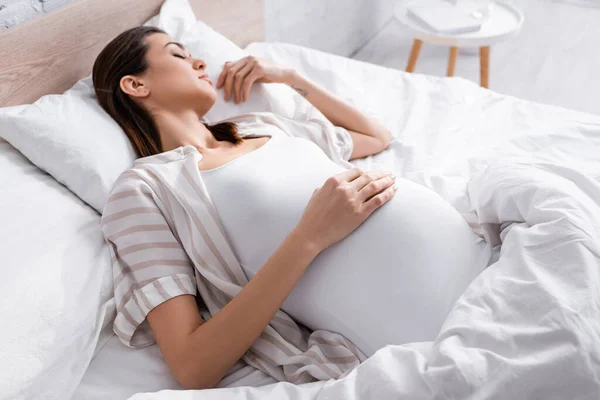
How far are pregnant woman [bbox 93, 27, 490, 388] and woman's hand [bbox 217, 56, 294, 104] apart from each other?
30 centimetres

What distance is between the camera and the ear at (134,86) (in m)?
1.26

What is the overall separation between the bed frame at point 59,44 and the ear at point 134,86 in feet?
0.56

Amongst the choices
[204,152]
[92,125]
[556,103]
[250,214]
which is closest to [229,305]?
[250,214]

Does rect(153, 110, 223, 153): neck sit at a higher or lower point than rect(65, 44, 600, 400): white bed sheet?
higher

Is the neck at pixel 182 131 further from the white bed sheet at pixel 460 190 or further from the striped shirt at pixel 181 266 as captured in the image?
the white bed sheet at pixel 460 190

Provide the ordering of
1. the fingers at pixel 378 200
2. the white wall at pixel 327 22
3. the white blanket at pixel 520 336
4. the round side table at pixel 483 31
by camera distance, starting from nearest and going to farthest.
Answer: the white blanket at pixel 520 336
the fingers at pixel 378 200
the round side table at pixel 483 31
the white wall at pixel 327 22

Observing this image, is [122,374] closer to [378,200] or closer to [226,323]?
[226,323]

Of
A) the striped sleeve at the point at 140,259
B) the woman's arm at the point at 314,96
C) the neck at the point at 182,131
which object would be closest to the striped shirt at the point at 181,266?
the striped sleeve at the point at 140,259

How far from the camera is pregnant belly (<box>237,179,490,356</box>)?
0.94 m

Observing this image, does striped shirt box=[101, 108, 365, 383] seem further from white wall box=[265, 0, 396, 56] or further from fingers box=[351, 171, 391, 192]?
white wall box=[265, 0, 396, 56]

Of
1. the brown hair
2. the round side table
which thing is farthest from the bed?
the round side table

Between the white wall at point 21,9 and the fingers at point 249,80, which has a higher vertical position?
the white wall at point 21,9

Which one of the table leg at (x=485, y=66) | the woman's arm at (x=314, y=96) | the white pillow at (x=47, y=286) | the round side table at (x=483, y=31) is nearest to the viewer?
the white pillow at (x=47, y=286)

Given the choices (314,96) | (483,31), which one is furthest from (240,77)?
(483,31)
